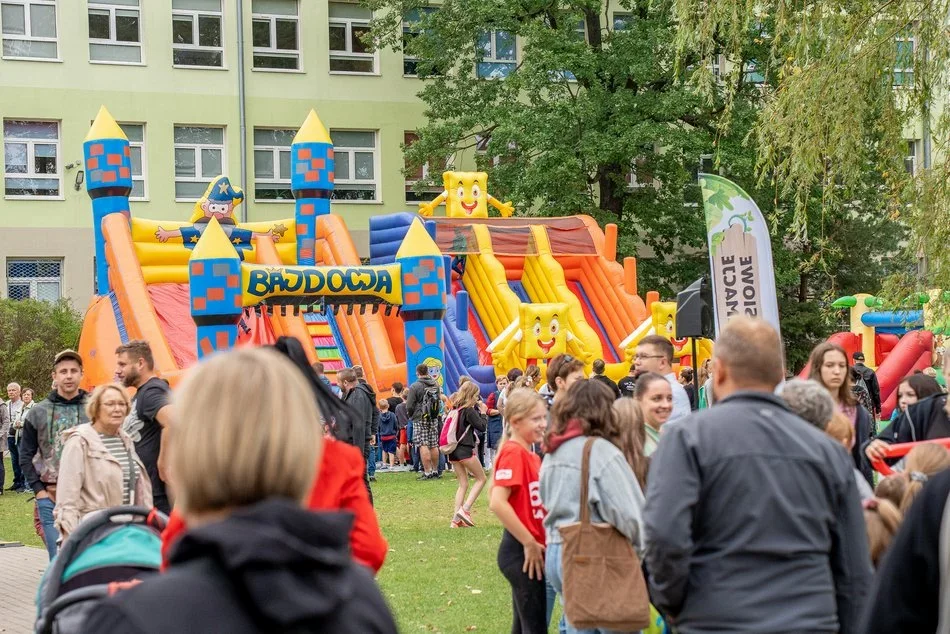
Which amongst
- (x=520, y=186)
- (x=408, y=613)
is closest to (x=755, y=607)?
(x=408, y=613)

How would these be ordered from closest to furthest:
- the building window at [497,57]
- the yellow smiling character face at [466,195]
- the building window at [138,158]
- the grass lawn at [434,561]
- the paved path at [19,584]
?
the grass lawn at [434,561] < the paved path at [19,584] < the yellow smiling character face at [466,195] < the building window at [138,158] < the building window at [497,57]

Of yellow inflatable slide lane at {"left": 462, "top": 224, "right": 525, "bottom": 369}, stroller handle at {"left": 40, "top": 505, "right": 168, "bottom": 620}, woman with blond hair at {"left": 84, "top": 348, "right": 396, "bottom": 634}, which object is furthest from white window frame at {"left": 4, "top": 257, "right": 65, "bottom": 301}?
woman with blond hair at {"left": 84, "top": 348, "right": 396, "bottom": 634}

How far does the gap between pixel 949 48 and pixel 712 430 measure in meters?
8.76

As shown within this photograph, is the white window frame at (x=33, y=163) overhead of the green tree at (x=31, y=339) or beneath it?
overhead

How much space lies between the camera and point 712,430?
4402mm

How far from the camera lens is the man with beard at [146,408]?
781 centimetres

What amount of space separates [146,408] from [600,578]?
3.13 m

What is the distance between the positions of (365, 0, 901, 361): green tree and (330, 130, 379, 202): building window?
2701 millimetres

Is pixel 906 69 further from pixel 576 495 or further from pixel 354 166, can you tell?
pixel 354 166

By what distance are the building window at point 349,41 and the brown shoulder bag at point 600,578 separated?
1302 inches

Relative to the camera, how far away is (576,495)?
237 inches

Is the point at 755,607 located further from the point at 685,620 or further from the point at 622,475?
the point at 622,475

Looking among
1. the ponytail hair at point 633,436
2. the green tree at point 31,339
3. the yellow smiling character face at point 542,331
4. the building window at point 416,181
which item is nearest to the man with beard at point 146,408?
the ponytail hair at point 633,436

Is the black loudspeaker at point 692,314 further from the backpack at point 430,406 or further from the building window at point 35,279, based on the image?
the building window at point 35,279
